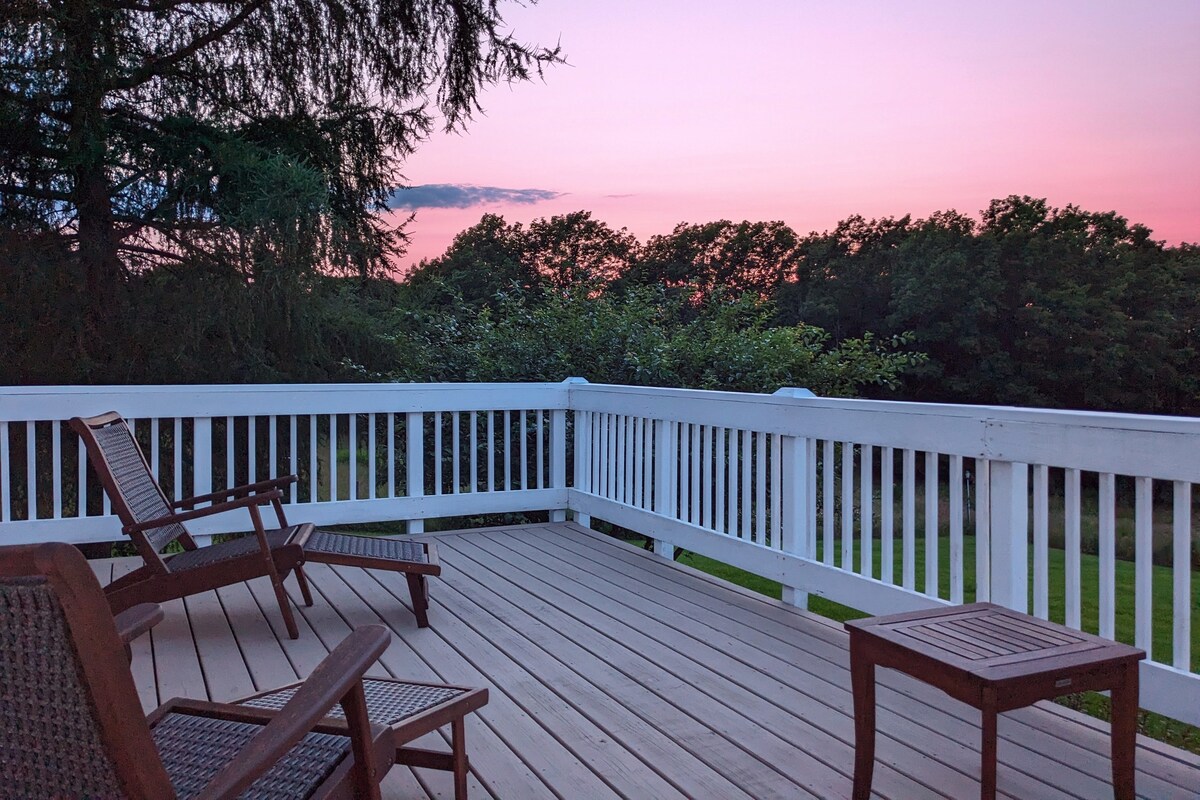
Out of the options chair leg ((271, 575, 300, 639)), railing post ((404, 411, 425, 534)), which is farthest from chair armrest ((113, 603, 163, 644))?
railing post ((404, 411, 425, 534))

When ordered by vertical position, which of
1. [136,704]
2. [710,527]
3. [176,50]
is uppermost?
[176,50]

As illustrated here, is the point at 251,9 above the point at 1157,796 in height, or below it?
above

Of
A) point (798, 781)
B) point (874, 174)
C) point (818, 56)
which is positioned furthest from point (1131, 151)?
point (798, 781)

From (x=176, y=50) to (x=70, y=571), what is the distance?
7.19m

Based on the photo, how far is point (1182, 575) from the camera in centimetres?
246

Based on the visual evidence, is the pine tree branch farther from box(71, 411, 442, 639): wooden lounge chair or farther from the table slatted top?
the table slatted top

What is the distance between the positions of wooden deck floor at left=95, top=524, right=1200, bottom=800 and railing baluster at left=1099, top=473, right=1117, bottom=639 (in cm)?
33

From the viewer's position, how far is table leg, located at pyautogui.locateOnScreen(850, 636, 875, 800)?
2.21 meters

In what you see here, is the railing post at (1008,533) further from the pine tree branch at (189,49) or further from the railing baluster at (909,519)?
the pine tree branch at (189,49)

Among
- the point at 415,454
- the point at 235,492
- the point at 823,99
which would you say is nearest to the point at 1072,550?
the point at 235,492

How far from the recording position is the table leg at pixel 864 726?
221cm

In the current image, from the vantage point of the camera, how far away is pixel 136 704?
120 centimetres

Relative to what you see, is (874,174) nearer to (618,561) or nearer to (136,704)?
(618,561)

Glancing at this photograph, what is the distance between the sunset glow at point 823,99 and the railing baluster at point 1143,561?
6.40 metres
